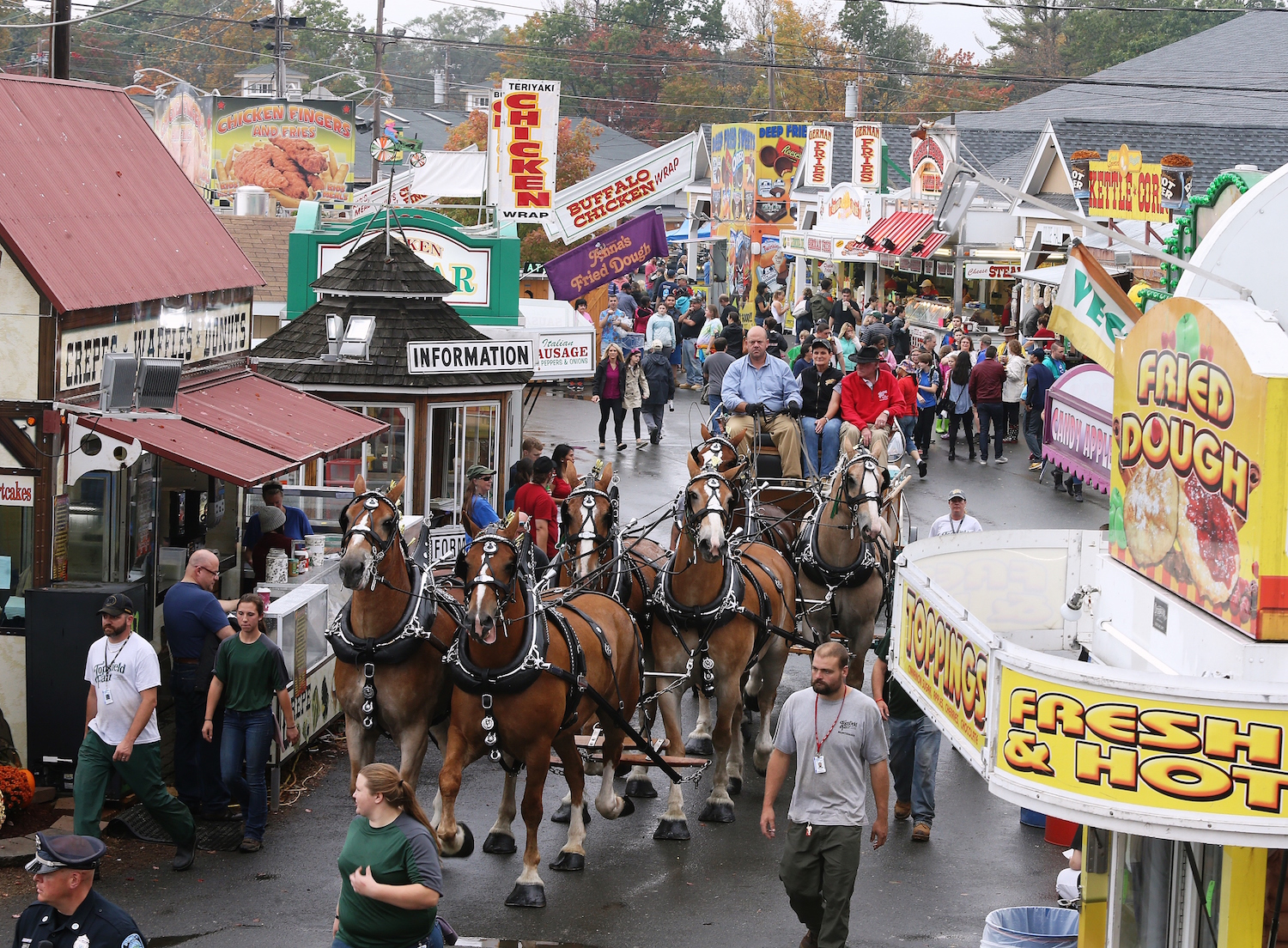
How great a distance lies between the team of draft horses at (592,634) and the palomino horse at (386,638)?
12mm

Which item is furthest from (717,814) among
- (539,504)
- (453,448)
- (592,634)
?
(453,448)

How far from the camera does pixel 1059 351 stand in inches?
1073

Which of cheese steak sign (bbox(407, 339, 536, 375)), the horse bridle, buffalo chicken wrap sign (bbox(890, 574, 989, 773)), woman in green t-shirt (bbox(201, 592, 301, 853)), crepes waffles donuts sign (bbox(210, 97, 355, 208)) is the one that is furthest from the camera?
crepes waffles donuts sign (bbox(210, 97, 355, 208))

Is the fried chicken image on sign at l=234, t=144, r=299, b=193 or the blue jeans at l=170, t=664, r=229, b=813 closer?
the blue jeans at l=170, t=664, r=229, b=813

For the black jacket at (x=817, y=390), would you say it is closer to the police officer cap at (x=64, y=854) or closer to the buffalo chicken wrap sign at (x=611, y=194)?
the buffalo chicken wrap sign at (x=611, y=194)

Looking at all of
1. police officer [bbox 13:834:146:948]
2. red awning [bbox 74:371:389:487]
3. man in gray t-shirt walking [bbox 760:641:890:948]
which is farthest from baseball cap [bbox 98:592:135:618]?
man in gray t-shirt walking [bbox 760:641:890:948]

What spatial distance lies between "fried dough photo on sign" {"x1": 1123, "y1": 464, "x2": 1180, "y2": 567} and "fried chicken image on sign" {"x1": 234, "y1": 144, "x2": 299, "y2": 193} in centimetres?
4684

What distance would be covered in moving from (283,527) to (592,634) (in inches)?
200

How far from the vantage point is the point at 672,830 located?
1064cm

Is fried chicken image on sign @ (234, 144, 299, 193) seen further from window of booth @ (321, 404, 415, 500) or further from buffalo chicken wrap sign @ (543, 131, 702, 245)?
window of booth @ (321, 404, 415, 500)

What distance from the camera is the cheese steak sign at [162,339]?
1155cm

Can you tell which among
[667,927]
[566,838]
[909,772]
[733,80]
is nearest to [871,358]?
[909,772]

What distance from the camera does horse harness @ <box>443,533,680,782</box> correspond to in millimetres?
9078

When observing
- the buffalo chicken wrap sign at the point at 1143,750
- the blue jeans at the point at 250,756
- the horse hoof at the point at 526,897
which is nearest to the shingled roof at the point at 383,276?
the blue jeans at the point at 250,756
